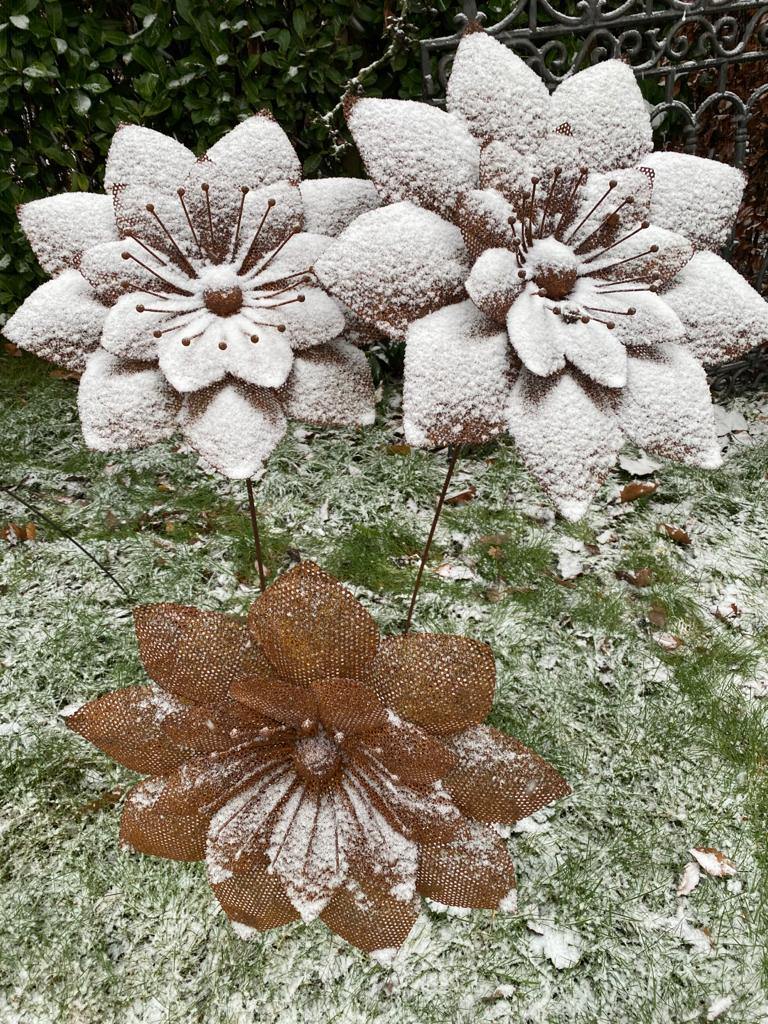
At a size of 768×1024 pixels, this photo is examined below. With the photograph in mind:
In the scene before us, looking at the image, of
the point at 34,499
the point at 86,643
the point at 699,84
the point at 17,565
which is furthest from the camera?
the point at 699,84

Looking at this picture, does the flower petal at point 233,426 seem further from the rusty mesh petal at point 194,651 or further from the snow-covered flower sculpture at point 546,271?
the rusty mesh petal at point 194,651

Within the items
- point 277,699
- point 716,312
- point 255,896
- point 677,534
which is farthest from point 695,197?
point 677,534

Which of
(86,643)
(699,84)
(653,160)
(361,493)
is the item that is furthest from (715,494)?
(86,643)

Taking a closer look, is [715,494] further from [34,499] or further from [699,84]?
[34,499]

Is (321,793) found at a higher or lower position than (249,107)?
lower

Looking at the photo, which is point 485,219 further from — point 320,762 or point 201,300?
point 320,762

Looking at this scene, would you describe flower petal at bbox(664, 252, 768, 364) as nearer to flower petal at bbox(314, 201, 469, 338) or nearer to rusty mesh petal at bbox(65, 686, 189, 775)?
flower petal at bbox(314, 201, 469, 338)
